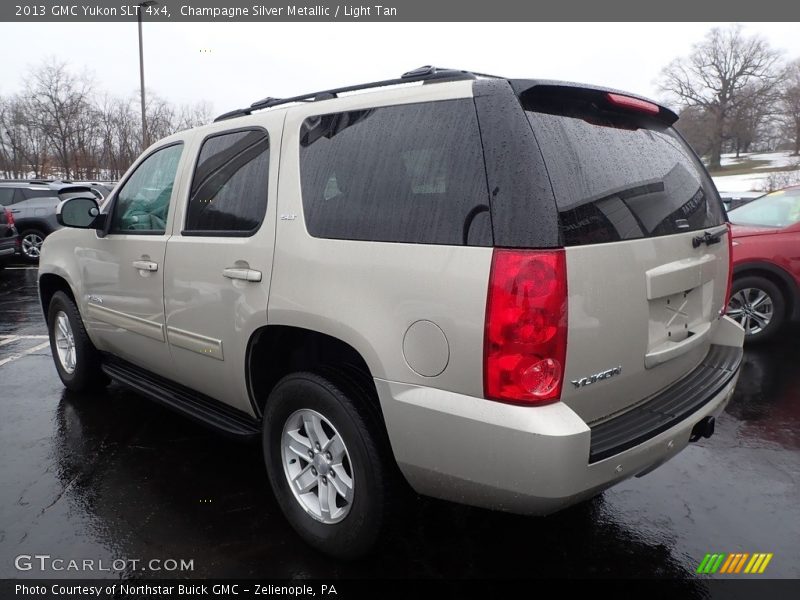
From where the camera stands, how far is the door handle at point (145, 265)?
11.2 ft

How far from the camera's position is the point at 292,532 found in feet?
9.29

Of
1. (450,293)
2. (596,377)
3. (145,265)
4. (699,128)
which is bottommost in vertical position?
(596,377)

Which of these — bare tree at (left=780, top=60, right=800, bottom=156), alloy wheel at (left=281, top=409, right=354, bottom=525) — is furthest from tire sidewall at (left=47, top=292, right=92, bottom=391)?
bare tree at (left=780, top=60, right=800, bottom=156)

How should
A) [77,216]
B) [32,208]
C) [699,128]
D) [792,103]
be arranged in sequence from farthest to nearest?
[699,128]
[792,103]
[32,208]
[77,216]

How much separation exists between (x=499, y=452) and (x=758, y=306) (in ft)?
16.7

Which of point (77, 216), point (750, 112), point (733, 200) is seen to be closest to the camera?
point (77, 216)

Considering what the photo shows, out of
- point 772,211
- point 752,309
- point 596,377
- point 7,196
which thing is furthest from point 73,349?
point 7,196

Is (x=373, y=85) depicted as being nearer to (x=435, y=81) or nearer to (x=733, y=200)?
(x=435, y=81)

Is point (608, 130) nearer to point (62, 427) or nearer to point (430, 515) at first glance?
point (430, 515)

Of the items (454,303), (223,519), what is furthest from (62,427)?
(454,303)

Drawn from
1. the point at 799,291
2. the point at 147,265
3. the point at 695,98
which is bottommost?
the point at 799,291

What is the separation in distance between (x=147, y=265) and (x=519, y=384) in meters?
2.49

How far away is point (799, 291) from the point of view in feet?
18.2

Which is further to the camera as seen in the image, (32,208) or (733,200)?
(32,208)
